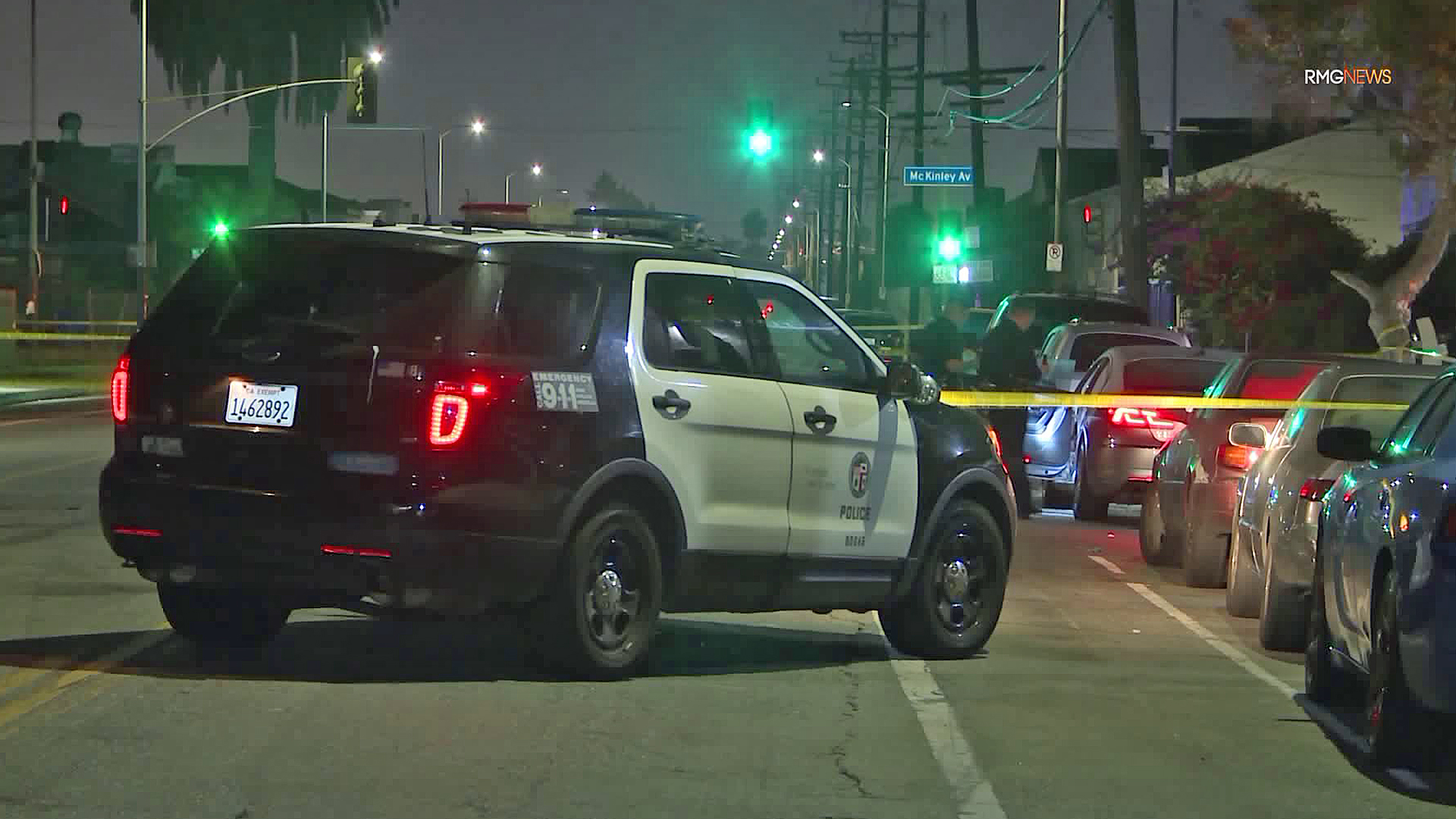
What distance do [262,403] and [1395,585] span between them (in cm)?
446

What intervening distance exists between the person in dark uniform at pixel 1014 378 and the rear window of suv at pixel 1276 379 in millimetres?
3209

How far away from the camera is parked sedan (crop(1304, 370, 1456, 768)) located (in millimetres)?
7738

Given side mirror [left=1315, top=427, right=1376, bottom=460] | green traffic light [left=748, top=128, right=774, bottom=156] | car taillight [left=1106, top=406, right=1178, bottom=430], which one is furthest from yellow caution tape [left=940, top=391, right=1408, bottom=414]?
green traffic light [left=748, top=128, right=774, bottom=156]

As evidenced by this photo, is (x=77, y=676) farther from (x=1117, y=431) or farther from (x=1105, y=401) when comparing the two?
(x=1105, y=401)

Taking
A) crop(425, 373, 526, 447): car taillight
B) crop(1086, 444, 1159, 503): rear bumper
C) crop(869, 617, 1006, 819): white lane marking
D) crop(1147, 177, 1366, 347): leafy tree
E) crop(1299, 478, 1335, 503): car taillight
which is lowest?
crop(869, 617, 1006, 819): white lane marking

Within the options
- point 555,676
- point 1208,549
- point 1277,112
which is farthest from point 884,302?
point 555,676

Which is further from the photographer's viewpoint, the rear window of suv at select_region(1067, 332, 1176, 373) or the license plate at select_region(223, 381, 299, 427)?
the rear window of suv at select_region(1067, 332, 1176, 373)

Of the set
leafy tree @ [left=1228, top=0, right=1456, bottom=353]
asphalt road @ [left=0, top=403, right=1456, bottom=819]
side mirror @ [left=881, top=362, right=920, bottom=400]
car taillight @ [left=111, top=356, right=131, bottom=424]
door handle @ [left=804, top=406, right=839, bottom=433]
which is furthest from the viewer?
leafy tree @ [left=1228, top=0, right=1456, bottom=353]

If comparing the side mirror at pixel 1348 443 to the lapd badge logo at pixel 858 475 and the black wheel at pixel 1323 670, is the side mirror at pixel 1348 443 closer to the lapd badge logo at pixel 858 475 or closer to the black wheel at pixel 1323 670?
the black wheel at pixel 1323 670

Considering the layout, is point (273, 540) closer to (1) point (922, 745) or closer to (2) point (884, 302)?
(1) point (922, 745)

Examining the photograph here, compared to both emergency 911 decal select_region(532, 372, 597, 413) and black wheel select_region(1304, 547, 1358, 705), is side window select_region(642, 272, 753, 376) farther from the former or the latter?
black wheel select_region(1304, 547, 1358, 705)

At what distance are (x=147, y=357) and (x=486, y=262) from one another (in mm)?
1565

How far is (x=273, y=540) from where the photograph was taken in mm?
9117

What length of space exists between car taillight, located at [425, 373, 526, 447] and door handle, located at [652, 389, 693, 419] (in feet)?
3.15
